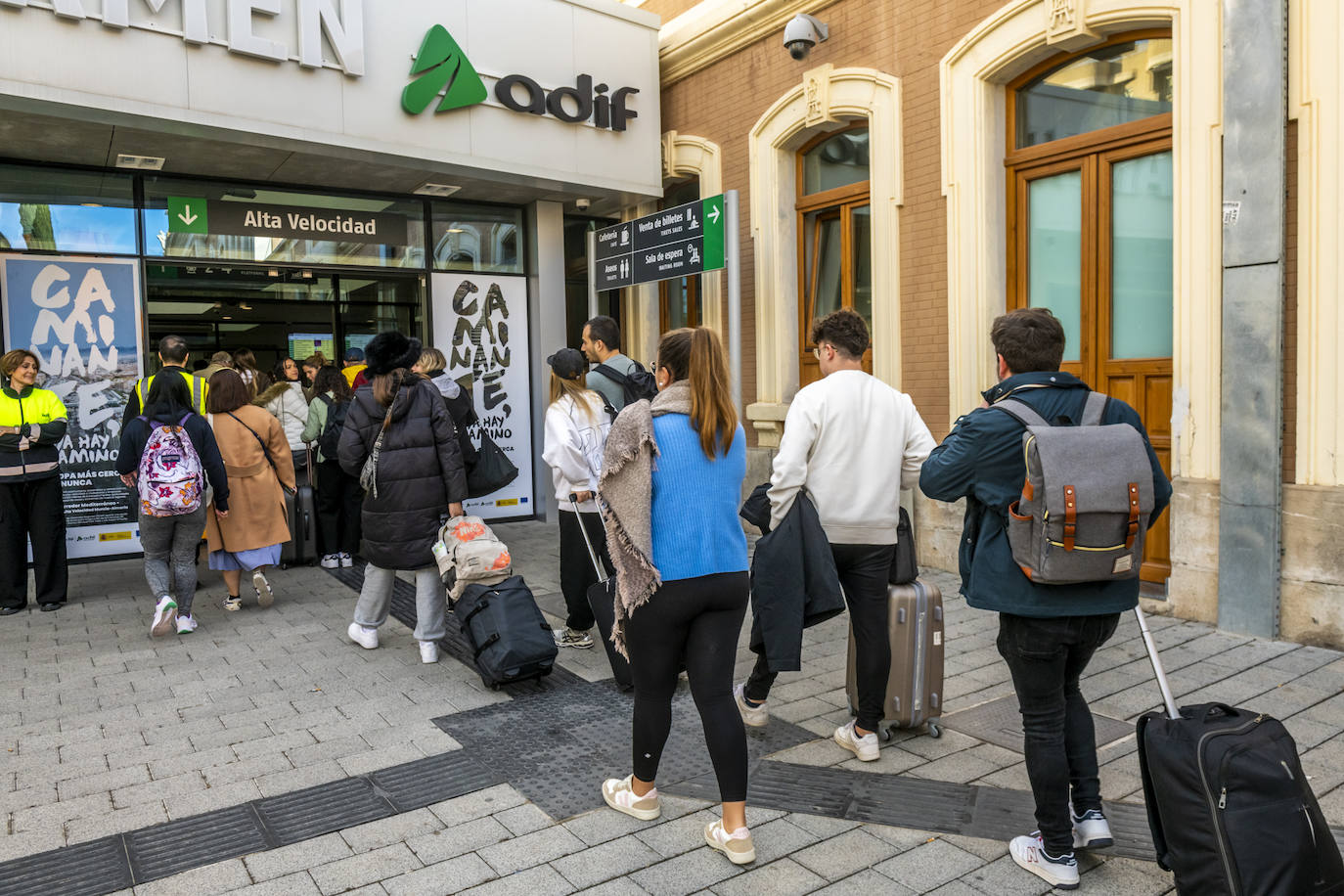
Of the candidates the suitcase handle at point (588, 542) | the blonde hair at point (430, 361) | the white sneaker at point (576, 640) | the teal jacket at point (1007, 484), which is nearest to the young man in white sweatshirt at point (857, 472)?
the teal jacket at point (1007, 484)

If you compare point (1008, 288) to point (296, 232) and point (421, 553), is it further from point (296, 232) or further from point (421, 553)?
point (296, 232)

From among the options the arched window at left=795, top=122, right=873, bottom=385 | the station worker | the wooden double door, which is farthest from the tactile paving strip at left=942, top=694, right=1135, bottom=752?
the station worker

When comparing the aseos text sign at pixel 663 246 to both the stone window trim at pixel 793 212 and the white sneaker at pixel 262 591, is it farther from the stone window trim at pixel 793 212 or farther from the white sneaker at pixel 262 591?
the white sneaker at pixel 262 591

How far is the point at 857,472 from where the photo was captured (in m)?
4.02

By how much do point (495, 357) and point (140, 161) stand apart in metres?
3.89

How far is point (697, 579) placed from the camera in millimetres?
3211

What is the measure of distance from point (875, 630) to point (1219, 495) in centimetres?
319

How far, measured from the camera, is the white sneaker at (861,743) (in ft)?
13.5

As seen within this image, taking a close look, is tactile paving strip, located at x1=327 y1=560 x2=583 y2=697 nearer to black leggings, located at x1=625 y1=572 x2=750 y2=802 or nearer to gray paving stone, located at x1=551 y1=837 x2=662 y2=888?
gray paving stone, located at x1=551 y1=837 x2=662 y2=888

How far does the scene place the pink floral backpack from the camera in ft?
20.5

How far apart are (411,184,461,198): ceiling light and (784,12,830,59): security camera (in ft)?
12.1

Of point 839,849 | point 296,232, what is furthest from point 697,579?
point 296,232

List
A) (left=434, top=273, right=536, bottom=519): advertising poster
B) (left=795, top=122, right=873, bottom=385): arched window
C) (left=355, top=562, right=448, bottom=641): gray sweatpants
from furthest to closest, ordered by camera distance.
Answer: (left=434, top=273, right=536, bottom=519): advertising poster → (left=795, top=122, right=873, bottom=385): arched window → (left=355, top=562, right=448, bottom=641): gray sweatpants

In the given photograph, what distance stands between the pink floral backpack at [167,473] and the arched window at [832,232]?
5.10 meters
